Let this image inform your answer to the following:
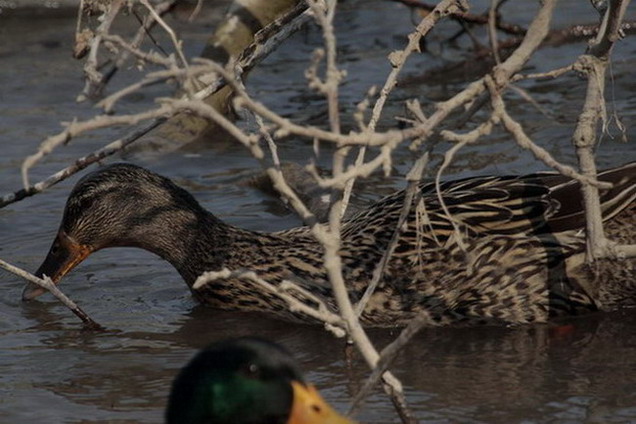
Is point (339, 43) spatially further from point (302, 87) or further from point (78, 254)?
point (78, 254)

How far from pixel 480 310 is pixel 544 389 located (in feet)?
3.97

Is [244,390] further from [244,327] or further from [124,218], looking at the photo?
[124,218]

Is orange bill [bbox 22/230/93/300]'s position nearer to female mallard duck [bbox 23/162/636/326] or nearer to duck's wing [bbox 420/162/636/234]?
female mallard duck [bbox 23/162/636/326]

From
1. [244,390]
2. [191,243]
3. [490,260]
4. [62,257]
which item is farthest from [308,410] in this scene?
[62,257]

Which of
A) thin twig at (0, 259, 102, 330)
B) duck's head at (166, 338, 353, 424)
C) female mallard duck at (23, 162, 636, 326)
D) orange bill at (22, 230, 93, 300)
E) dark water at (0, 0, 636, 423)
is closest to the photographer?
duck's head at (166, 338, 353, 424)

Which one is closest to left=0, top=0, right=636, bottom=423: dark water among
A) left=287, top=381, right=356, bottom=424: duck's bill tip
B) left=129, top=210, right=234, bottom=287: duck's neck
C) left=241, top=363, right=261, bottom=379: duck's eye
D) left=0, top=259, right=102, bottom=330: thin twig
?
left=0, top=259, right=102, bottom=330: thin twig

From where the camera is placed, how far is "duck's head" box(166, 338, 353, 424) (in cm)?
472

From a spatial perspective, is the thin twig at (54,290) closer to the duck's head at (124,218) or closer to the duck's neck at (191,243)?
the duck's head at (124,218)

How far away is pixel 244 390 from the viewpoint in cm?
479

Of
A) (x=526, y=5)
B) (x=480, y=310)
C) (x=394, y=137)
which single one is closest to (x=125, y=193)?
(x=480, y=310)

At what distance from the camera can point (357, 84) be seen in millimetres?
13266

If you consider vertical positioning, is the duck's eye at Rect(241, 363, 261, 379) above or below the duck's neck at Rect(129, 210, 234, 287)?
above

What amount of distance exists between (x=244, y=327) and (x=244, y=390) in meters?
3.67

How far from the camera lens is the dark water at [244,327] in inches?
275
